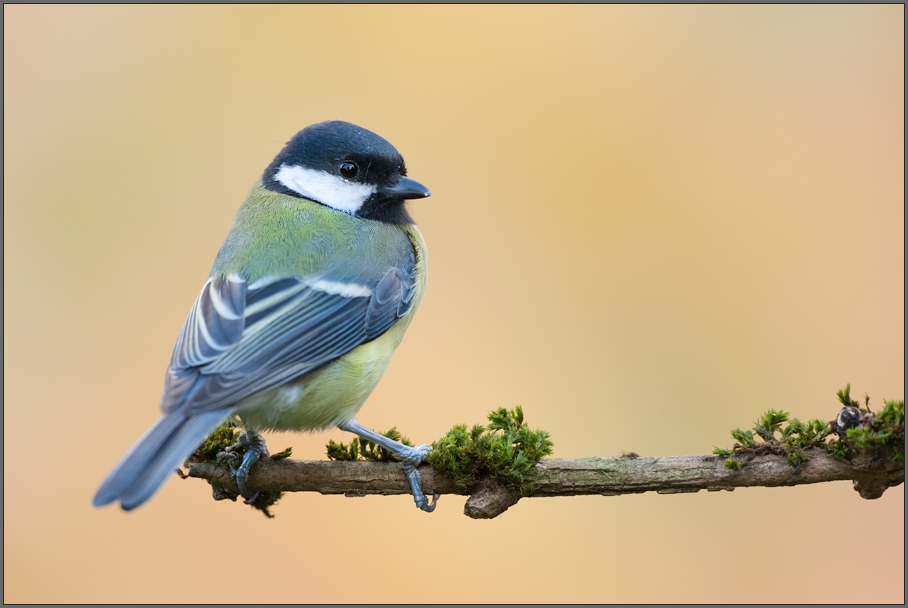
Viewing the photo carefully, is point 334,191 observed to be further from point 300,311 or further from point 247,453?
point 247,453

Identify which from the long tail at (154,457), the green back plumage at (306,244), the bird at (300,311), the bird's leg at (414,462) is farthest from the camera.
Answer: the green back plumage at (306,244)

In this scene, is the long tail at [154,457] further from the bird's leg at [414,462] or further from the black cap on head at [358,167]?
the black cap on head at [358,167]

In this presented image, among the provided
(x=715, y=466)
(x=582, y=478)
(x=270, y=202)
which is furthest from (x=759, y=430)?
(x=270, y=202)

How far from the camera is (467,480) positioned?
7.52ft

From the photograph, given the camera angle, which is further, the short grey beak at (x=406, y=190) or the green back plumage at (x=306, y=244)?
the short grey beak at (x=406, y=190)

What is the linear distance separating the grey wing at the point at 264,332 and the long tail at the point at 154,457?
1.6 inches

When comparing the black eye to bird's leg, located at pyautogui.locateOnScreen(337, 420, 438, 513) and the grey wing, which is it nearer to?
the grey wing

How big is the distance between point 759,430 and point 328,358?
4.34 ft

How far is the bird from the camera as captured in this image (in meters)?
2.14

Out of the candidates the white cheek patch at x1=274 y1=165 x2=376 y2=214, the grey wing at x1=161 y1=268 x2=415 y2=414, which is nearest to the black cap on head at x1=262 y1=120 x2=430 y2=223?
the white cheek patch at x1=274 y1=165 x2=376 y2=214

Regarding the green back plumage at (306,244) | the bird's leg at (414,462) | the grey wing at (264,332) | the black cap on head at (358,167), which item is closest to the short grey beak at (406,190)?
the black cap on head at (358,167)

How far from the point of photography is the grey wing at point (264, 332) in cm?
221

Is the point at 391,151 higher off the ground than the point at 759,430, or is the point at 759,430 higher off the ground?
the point at 391,151

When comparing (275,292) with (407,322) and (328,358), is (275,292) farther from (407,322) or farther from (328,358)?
(407,322)
